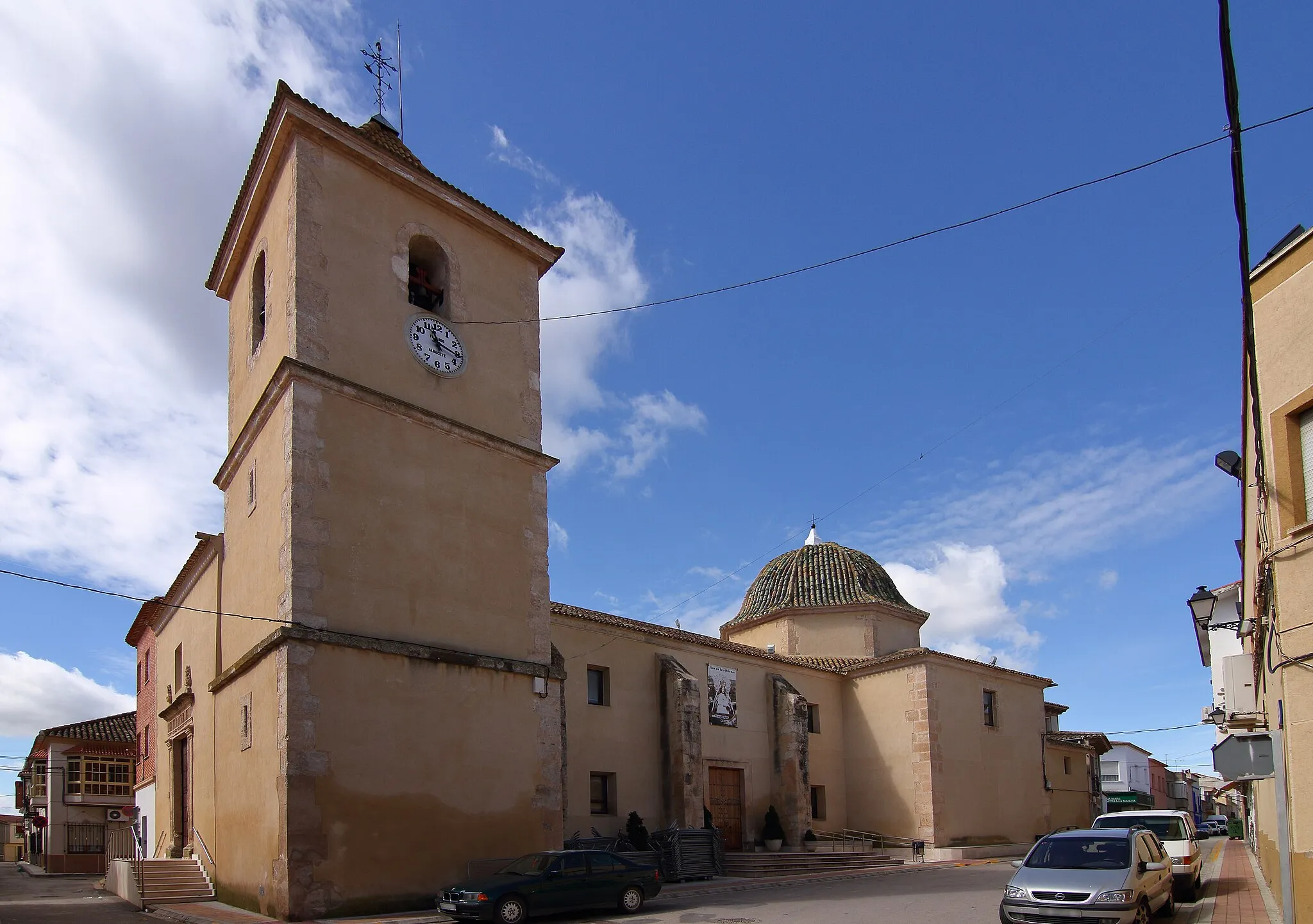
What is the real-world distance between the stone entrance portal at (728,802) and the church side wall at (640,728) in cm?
17

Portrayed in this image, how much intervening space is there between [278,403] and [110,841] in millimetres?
12773

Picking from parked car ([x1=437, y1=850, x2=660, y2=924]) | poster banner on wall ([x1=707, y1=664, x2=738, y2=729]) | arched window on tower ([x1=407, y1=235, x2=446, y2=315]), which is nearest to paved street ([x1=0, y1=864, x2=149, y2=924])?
parked car ([x1=437, y1=850, x2=660, y2=924])

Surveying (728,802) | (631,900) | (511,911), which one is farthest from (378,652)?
(728,802)

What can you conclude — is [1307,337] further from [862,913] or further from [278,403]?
[278,403]

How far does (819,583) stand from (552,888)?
874 inches

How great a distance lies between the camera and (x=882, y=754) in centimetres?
3119

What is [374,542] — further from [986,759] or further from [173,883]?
[986,759]

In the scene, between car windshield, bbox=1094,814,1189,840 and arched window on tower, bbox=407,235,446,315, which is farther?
arched window on tower, bbox=407,235,446,315

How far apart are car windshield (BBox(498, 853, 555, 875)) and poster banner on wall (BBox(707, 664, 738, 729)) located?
12.5 meters

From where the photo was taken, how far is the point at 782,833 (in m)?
27.5

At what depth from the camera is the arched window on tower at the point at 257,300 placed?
64.4 feet

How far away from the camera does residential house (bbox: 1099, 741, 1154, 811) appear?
228 ft

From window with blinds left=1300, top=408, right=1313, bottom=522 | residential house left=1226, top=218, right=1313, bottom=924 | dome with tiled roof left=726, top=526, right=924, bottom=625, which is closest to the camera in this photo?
residential house left=1226, top=218, right=1313, bottom=924

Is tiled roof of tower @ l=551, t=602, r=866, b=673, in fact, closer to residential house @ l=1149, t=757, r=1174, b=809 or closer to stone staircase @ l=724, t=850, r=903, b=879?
stone staircase @ l=724, t=850, r=903, b=879
